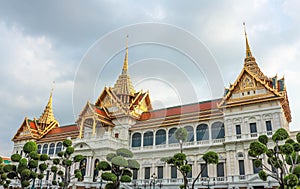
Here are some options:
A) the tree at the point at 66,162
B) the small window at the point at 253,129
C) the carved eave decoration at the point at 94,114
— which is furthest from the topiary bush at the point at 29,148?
the small window at the point at 253,129

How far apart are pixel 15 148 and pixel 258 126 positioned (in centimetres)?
4305

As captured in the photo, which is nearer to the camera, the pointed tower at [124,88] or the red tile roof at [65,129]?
the pointed tower at [124,88]

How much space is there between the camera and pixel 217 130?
30109 millimetres

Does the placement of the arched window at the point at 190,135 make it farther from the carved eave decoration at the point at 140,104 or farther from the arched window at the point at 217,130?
the carved eave decoration at the point at 140,104

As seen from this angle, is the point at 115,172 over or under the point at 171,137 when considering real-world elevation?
under

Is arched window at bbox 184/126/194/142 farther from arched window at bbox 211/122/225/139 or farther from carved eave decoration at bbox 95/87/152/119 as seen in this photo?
carved eave decoration at bbox 95/87/152/119

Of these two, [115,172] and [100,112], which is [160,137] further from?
[115,172]

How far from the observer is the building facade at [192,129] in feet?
87.9

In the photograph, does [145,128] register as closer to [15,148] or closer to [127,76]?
[127,76]

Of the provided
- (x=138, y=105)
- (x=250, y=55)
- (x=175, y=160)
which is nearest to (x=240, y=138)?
(x=175, y=160)

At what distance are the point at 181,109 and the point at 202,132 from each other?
5607 mm

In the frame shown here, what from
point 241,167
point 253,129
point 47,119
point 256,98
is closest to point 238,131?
point 253,129

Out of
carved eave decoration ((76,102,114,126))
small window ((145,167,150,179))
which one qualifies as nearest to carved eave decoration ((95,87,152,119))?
carved eave decoration ((76,102,114,126))

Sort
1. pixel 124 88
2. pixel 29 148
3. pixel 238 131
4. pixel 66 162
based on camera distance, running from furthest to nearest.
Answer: pixel 124 88 → pixel 238 131 → pixel 66 162 → pixel 29 148
